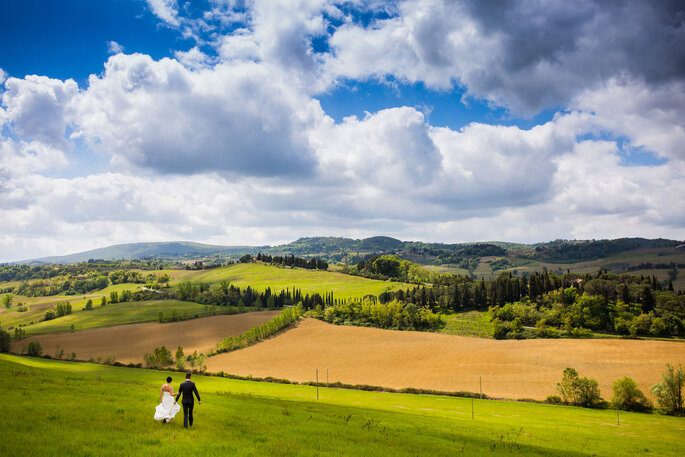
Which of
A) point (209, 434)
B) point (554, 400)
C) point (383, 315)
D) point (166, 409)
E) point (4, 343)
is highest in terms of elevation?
point (166, 409)

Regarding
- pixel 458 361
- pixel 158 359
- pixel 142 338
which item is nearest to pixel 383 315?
pixel 458 361

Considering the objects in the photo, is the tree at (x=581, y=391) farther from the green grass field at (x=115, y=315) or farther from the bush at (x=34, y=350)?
the green grass field at (x=115, y=315)

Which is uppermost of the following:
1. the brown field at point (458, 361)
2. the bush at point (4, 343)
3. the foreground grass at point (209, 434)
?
the foreground grass at point (209, 434)

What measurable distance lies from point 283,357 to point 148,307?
105 m

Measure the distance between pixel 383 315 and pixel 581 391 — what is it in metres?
83.0

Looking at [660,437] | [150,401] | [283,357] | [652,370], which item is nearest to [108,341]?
[283,357]

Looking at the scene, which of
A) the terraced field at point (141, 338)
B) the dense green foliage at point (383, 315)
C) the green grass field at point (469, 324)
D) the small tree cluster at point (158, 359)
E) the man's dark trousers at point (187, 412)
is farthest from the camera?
the dense green foliage at point (383, 315)

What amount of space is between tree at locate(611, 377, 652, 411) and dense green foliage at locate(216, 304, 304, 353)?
311 ft

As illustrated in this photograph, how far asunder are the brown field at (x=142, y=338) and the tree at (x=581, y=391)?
91.3 metres

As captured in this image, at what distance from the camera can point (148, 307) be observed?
565ft

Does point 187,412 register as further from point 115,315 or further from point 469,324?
point 115,315

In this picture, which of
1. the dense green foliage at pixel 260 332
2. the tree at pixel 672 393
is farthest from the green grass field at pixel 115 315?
the tree at pixel 672 393

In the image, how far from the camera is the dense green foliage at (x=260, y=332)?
11102cm

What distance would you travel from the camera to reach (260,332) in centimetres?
Result: 12194
